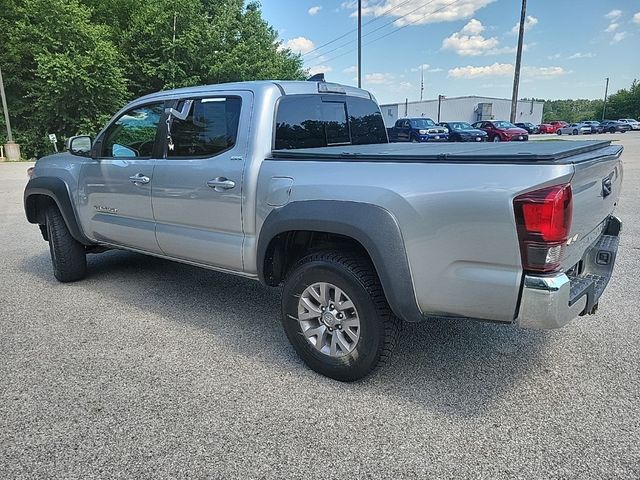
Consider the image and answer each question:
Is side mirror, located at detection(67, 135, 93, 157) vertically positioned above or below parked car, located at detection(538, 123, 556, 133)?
above

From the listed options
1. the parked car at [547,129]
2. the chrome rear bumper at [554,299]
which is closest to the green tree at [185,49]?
the chrome rear bumper at [554,299]

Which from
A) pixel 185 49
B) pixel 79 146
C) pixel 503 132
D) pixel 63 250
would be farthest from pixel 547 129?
pixel 63 250

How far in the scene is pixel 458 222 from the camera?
2338mm

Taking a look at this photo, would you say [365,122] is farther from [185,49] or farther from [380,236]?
[185,49]

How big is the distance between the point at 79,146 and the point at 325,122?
8.38 ft

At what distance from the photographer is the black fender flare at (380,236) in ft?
8.34

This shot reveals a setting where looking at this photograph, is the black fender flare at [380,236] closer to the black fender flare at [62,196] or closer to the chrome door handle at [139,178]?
the chrome door handle at [139,178]

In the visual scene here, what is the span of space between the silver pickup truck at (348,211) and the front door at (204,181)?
0.04ft

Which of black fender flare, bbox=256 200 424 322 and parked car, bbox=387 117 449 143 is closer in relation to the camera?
black fender flare, bbox=256 200 424 322

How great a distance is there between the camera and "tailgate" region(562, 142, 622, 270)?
7.66ft

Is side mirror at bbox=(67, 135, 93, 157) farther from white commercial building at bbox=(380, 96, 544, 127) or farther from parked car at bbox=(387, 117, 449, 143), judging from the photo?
white commercial building at bbox=(380, 96, 544, 127)

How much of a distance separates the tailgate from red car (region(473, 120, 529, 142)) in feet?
89.5

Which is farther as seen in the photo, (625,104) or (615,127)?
(625,104)

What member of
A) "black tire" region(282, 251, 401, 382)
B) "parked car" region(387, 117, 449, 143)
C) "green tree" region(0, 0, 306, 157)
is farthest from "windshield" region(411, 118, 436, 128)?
"black tire" region(282, 251, 401, 382)
